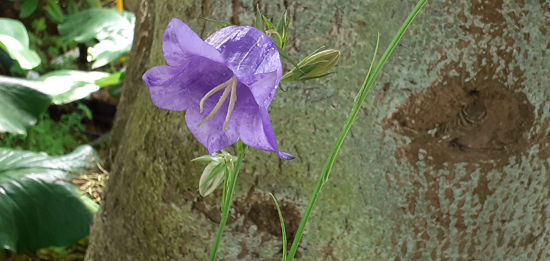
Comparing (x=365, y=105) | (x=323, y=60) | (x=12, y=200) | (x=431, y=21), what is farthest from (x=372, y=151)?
(x=12, y=200)

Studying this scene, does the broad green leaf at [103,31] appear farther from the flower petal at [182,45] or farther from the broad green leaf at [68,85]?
the flower petal at [182,45]

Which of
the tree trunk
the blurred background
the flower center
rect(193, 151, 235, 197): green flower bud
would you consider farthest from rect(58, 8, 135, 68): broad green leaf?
the flower center

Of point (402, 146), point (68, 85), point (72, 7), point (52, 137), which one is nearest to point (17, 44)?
point (68, 85)

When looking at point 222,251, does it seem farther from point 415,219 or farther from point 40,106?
point 40,106

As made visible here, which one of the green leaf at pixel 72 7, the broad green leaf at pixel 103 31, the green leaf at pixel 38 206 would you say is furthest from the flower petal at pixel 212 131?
the green leaf at pixel 72 7

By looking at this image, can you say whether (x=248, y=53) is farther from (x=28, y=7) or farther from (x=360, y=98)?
(x=28, y=7)

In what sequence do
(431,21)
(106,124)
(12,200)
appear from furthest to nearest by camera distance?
(106,124), (12,200), (431,21)
